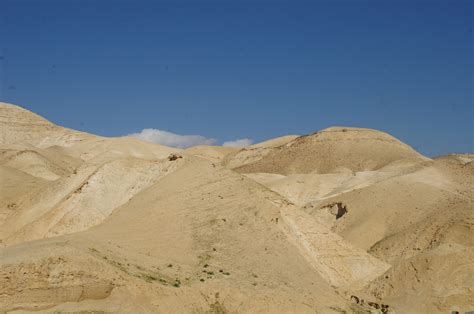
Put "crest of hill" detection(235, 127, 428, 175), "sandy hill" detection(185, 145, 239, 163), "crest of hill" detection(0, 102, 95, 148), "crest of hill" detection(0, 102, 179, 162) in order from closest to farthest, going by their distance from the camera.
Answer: "crest of hill" detection(235, 127, 428, 175), "crest of hill" detection(0, 102, 179, 162), "crest of hill" detection(0, 102, 95, 148), "sandy hill" detection(185, 145, 239, 163)

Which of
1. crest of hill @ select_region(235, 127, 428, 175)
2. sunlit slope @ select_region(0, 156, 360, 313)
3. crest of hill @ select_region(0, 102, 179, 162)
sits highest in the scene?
crest of hill @ select_region(0, 102, 179, 162)

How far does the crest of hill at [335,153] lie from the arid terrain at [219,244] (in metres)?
27.4

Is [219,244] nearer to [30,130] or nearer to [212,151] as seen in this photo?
[30,130]

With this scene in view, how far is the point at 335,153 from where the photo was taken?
69.5 metres

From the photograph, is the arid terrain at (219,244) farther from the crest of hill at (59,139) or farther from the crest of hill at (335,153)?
the crest of hill at (59,139)

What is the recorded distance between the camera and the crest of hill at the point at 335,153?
6562 cm

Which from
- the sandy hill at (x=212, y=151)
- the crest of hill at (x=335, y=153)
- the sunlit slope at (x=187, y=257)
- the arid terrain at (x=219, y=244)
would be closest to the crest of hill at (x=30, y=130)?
the sandy hill at (x=212, y=151)

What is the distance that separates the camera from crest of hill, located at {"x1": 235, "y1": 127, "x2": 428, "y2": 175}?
65625 mm

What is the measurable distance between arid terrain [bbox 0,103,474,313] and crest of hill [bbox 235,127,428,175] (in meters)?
27.4

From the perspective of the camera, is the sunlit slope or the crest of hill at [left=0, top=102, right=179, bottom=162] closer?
the sunlit slope

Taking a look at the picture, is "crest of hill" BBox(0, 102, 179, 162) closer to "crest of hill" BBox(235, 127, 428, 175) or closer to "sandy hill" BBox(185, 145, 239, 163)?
"sandy hill" BBox(185, 145, 239, 163)

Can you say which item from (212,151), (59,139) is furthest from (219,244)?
(212,151)

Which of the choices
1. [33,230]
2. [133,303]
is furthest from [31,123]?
[133,303]

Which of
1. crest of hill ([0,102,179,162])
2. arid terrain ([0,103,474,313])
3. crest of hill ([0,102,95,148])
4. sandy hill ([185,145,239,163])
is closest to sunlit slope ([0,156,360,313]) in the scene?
arid terrain ([0,103,474,313])
